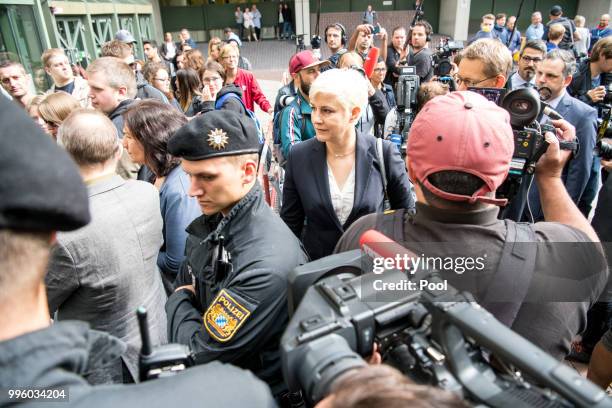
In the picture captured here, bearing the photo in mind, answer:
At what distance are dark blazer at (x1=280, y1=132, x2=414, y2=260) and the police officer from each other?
0.52 meters

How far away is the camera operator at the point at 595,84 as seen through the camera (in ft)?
10.9

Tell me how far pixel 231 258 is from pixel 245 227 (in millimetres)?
135

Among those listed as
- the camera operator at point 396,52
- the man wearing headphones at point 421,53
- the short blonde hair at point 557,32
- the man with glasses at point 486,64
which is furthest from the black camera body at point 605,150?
the short blonde hair at point 557,32

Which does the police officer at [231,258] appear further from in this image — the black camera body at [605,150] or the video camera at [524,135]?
the black camera body at [605,150]

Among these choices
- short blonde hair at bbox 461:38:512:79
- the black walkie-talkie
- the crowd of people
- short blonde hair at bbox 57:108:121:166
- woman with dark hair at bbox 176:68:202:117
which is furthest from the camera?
woman with dark hair at bbox 176:68:202:117

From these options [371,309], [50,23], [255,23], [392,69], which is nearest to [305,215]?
[371,309]

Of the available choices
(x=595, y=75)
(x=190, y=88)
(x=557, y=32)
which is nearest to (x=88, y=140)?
(x=190, y=88)

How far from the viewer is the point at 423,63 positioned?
6.09 meters

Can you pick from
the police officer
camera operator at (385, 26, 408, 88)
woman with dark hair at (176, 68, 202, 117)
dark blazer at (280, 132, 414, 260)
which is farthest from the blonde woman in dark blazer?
camera operator at (385, 26, 408, 88)

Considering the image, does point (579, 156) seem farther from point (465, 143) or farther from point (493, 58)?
point (465, 143)

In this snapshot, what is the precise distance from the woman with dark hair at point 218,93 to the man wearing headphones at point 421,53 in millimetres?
2991

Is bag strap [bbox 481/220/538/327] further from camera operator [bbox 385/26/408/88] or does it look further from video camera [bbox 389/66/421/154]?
camera operator [bbox 385/26/408/88]

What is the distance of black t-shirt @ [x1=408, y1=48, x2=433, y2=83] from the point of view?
19.9 feet

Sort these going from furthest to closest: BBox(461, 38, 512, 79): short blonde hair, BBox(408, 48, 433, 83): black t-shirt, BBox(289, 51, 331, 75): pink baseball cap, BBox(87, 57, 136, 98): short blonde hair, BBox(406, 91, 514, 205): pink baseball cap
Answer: BBox(408, 48, 433, 83): black t-shirt, BBox(289, 51, 331, 75): pink baseball cap, BBox(87, 57, 136, 98): short blonde hair, BBox(461, 38, 512, 79): short blonde hair, BBox(406, 91, 514, 205): pink baseball cap
